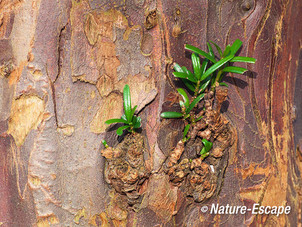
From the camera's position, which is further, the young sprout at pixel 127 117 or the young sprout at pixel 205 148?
the young sprout at pixel 205 148

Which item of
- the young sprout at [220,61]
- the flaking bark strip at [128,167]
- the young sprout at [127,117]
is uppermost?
the young sprout at [220,61]

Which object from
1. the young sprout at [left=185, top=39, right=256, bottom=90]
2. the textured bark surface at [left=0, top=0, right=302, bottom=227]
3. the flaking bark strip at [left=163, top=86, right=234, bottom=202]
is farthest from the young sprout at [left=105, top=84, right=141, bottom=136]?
the young sprout at [left=185, top=39, right=256, bottom=90]

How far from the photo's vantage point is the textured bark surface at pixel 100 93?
1.31m

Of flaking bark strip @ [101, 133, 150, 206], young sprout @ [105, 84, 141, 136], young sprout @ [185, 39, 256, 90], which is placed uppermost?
young sprout @ [185, 39, 256, 90]

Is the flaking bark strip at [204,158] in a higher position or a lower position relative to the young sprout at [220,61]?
lower

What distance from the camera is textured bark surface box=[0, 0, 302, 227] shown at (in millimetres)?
1310

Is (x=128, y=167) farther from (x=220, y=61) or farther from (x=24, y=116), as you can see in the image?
(x=220, y=61)

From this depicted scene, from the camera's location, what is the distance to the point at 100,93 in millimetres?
1325

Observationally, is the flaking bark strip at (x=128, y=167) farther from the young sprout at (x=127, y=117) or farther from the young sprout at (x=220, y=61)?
the young sprout at (x=220, y=61)

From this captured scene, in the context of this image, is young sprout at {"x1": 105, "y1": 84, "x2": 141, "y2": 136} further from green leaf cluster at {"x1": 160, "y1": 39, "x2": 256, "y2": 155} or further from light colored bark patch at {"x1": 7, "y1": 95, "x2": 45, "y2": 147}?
light colored bark patch at {"x1": 7, "y1": 95, "x2": 45, "y2": 147}

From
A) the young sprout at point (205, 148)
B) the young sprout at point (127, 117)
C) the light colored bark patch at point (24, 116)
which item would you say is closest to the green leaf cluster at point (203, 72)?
the young sprout at point (205, 148)

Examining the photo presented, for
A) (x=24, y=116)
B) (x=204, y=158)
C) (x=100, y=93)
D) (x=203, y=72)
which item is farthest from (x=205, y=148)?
(x=24, y=116)

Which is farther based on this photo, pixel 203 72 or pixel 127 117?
pixel 203 72

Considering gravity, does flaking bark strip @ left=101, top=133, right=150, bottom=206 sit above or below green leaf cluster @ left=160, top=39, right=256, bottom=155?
below
